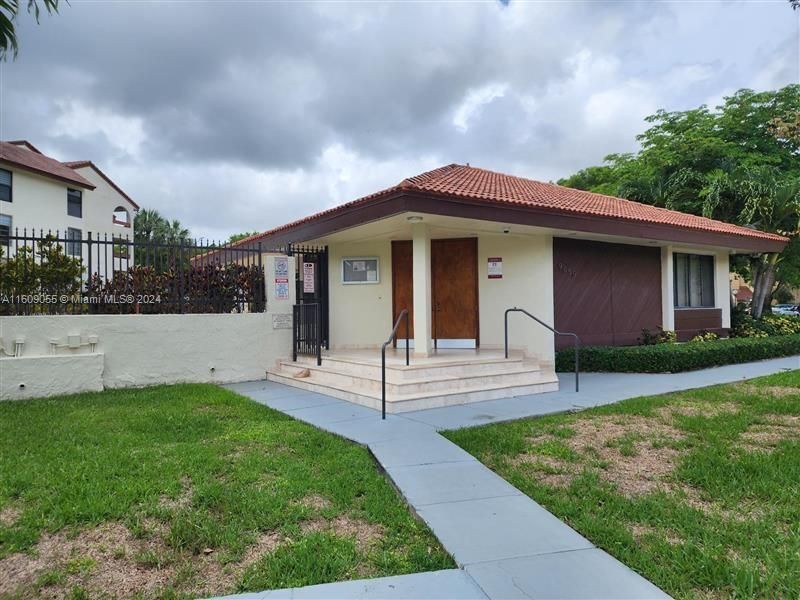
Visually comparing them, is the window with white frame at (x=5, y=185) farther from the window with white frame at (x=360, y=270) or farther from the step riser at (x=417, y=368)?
the step riser at (x=417, y=368)

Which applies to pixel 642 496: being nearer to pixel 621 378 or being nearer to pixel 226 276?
pixel 621 378

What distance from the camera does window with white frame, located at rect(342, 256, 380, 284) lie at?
1098 cm

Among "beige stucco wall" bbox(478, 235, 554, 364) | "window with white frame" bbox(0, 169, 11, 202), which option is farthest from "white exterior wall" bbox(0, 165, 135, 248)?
"beige stucco wall" bbox(478, 235, 554, 364)

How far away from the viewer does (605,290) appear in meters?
11.6

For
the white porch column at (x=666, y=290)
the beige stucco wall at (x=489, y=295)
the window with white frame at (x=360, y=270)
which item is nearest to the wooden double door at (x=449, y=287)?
the beige stucco wall at (x=489, y=295)

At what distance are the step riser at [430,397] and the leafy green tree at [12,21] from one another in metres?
5.47

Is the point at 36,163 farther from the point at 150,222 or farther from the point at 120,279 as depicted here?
the point at 120,279

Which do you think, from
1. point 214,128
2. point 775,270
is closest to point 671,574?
point 214,128

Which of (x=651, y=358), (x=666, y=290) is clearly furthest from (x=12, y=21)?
(x=666, y=290)

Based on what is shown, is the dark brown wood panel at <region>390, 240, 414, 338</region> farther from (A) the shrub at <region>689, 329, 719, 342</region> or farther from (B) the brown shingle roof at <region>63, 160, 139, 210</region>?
(B) the brown shingle roof at <region>63, 160, 139, 210</region>

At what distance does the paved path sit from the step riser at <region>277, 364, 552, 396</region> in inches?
17.7

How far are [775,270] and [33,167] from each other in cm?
2970

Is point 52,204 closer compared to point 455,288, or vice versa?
point 455,288

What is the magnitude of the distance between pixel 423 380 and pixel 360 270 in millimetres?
4253
